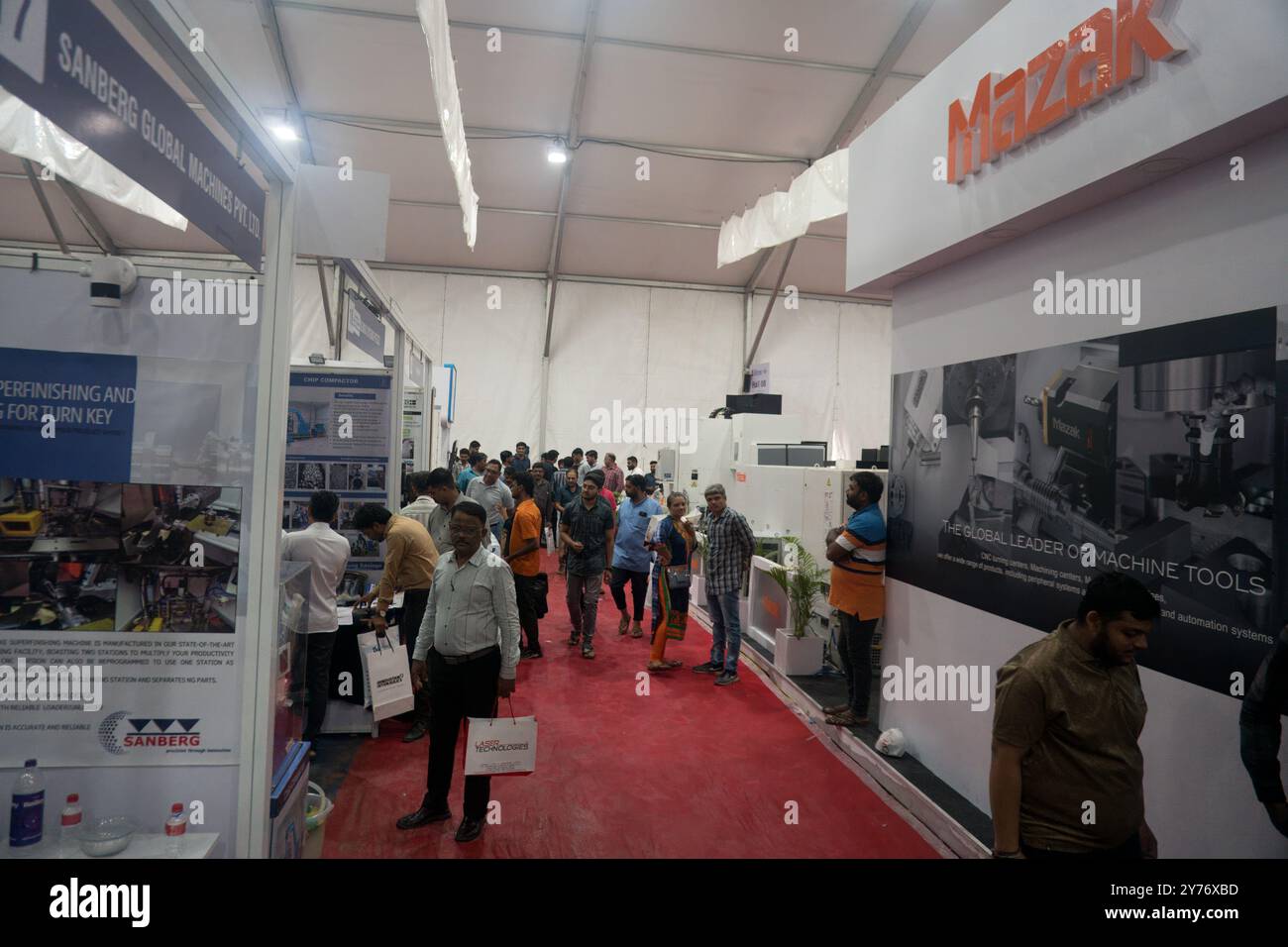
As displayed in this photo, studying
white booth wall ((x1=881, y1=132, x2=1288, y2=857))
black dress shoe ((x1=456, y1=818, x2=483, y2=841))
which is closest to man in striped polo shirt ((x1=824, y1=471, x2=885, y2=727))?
white booth wall ((x1=881, y1=132, x2=1288, y2=857))

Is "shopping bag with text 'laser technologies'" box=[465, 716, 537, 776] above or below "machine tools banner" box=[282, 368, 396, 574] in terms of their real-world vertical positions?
below

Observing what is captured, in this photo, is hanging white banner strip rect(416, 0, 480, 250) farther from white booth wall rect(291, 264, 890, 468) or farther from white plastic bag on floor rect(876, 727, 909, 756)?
white booth wall rect(291, 264, 890, 468)

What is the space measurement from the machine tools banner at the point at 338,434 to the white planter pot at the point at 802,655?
3.37 m

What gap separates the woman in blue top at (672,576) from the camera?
18.7 feet

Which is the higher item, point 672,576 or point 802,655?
point 672,576

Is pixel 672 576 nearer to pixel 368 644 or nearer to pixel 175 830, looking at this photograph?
pixel 368 644

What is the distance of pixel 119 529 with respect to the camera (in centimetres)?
180

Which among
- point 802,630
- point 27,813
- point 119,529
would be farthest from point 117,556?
point 802,630

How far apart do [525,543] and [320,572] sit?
74.5 inches

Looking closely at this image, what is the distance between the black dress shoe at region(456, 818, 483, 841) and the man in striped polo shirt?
2304mm

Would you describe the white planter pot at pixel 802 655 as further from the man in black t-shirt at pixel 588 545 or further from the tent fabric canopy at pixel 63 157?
the tent fabric canopy at pixel 63 157

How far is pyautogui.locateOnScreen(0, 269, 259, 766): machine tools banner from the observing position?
1.74 meters

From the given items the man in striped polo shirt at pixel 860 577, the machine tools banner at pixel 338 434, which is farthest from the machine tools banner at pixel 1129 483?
the machine tools banner at pixel 338 434

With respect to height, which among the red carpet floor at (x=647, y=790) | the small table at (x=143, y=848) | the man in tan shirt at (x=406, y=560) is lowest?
the red carpet floor at (x=647, y=790)
